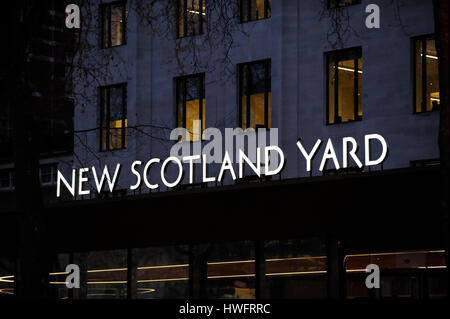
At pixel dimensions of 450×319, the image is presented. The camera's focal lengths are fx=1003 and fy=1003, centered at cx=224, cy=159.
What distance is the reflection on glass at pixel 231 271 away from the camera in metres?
29.4

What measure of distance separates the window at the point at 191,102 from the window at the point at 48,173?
18160 millimetres

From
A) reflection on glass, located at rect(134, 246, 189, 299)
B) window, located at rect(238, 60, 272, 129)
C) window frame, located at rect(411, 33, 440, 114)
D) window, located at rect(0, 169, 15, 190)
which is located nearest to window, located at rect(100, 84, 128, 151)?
window, located at rect(238, 60, 272, 129)

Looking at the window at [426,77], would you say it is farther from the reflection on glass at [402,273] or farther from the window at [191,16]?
the window at [191,16]

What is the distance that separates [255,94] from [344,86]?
3355 millimetres

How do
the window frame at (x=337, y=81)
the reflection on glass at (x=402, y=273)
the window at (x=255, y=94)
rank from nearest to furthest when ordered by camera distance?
the reflection on glass at (x=402, y=273)
the window frame at (x=337, y=81)
the window at (x=255, y=94)

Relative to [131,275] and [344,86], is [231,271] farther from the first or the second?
[344,86]

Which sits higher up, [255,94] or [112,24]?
[112,24]

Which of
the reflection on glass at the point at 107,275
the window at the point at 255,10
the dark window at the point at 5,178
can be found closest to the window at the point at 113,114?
the reflection on glass at the point at 107,275

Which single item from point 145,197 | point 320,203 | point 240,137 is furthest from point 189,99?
point 320,203

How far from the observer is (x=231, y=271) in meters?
29.8

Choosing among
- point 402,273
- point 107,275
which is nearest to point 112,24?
point 107,275
